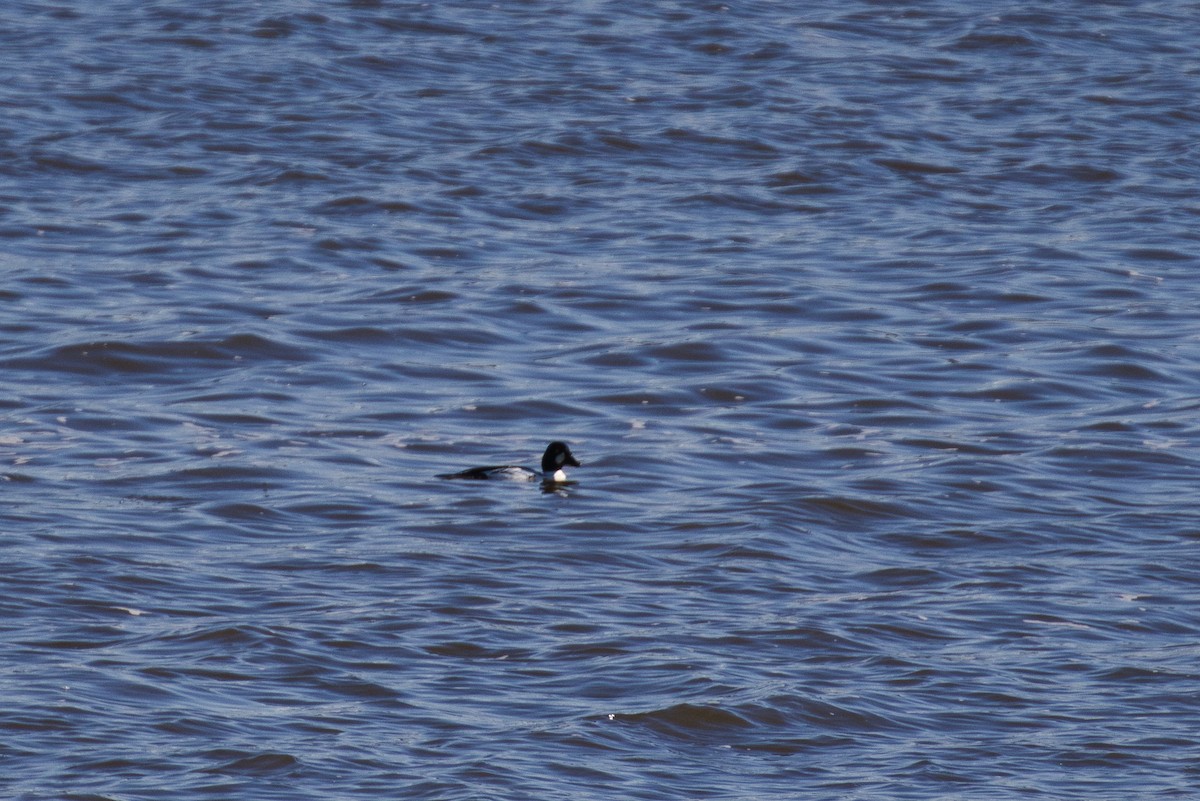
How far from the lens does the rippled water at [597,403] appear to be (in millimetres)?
7852

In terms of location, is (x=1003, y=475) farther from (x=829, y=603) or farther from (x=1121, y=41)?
(x=1121, y=41)

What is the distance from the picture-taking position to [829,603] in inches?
375

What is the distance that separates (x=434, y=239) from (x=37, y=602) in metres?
8.78

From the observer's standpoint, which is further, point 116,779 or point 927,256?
point 927,256

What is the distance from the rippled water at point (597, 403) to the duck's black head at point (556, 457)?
1.08 feet

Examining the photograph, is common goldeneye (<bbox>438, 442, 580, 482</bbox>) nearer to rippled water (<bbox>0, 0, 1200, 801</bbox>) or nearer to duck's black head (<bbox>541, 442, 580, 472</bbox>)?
duck's black head (<bbox>541, 442, 580, 472</bbox>)

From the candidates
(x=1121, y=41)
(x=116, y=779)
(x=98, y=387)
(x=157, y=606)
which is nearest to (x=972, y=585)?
(x=157, y=606)

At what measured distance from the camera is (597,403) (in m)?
13.7

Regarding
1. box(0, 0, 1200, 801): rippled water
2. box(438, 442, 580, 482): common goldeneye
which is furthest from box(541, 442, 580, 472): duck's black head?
box(0, 0, 1200, 801): rippled water

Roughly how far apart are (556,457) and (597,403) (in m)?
1.65

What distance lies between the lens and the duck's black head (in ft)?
39.7

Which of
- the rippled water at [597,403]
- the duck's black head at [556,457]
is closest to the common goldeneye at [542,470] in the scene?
the duck's black head at [556,457]

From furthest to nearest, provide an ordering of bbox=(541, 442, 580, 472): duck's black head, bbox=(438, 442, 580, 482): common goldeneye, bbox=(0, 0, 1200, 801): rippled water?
bbox=(541, 442, 580, 472): duck's black head
bbox=(438, 442, 580, 482): common goldeneye
bbox=(0, 0, 1200, 801): rippled water

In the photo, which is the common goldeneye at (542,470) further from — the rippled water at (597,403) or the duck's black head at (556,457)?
the rippled water at (597,403)
